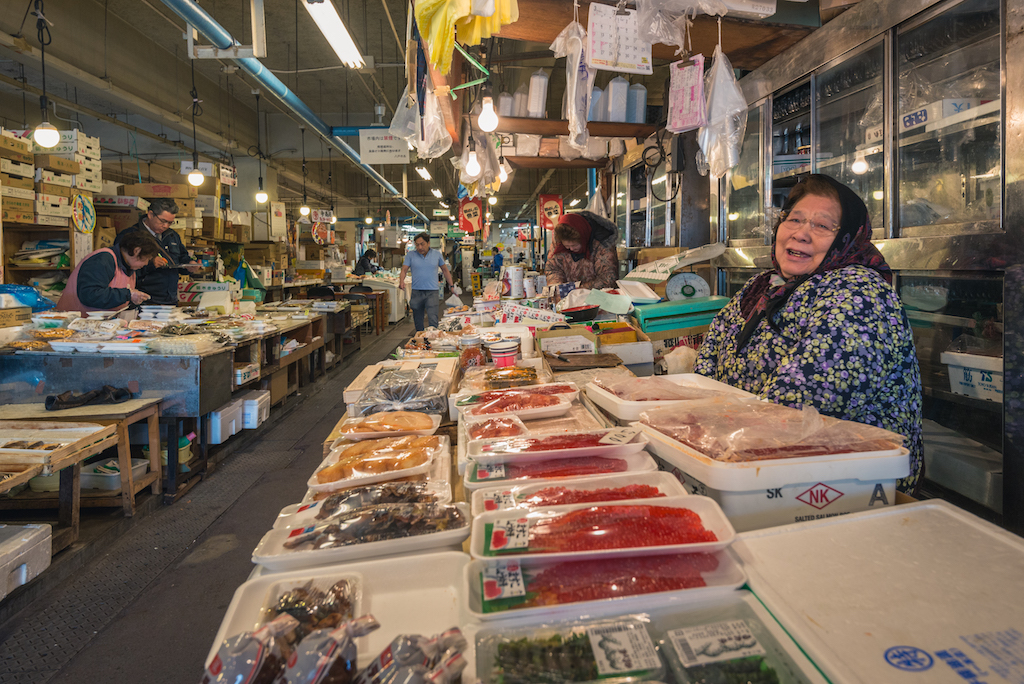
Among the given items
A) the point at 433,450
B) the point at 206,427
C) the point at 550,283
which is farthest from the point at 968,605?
the point at 550,283

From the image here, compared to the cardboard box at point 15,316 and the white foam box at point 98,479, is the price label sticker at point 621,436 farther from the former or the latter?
the cardboard box at point 15,316

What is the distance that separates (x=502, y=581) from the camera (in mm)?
910

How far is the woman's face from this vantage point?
83.4 inches

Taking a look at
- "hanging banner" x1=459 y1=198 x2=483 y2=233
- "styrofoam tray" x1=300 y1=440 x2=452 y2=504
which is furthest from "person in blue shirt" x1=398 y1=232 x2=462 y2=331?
"styrofoam tray" x1=300 y1=440 x2=452 y2=504

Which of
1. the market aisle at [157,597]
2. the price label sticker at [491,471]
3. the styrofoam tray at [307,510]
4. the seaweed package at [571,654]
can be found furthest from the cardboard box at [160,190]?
the seaweed package at [571,654]

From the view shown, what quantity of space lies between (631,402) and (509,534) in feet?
2.69

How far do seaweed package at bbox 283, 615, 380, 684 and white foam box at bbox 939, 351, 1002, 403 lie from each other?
2.80 meters

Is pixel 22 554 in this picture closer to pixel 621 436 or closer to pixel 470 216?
pixel 621 436

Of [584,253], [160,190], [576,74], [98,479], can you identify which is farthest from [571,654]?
[160,190]

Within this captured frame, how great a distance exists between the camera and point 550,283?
20.2 ft

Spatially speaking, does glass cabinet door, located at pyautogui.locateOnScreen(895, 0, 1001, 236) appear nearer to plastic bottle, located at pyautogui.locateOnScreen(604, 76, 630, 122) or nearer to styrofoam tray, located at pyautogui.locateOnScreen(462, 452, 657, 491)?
styrofoam tray, located at pyautogui.locateOnScreen(462, 452, 657, 491)

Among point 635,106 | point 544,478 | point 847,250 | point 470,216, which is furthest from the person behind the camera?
point 470,216

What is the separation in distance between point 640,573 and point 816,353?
3.96ft

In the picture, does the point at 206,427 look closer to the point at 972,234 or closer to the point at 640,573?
the point at 640,573
